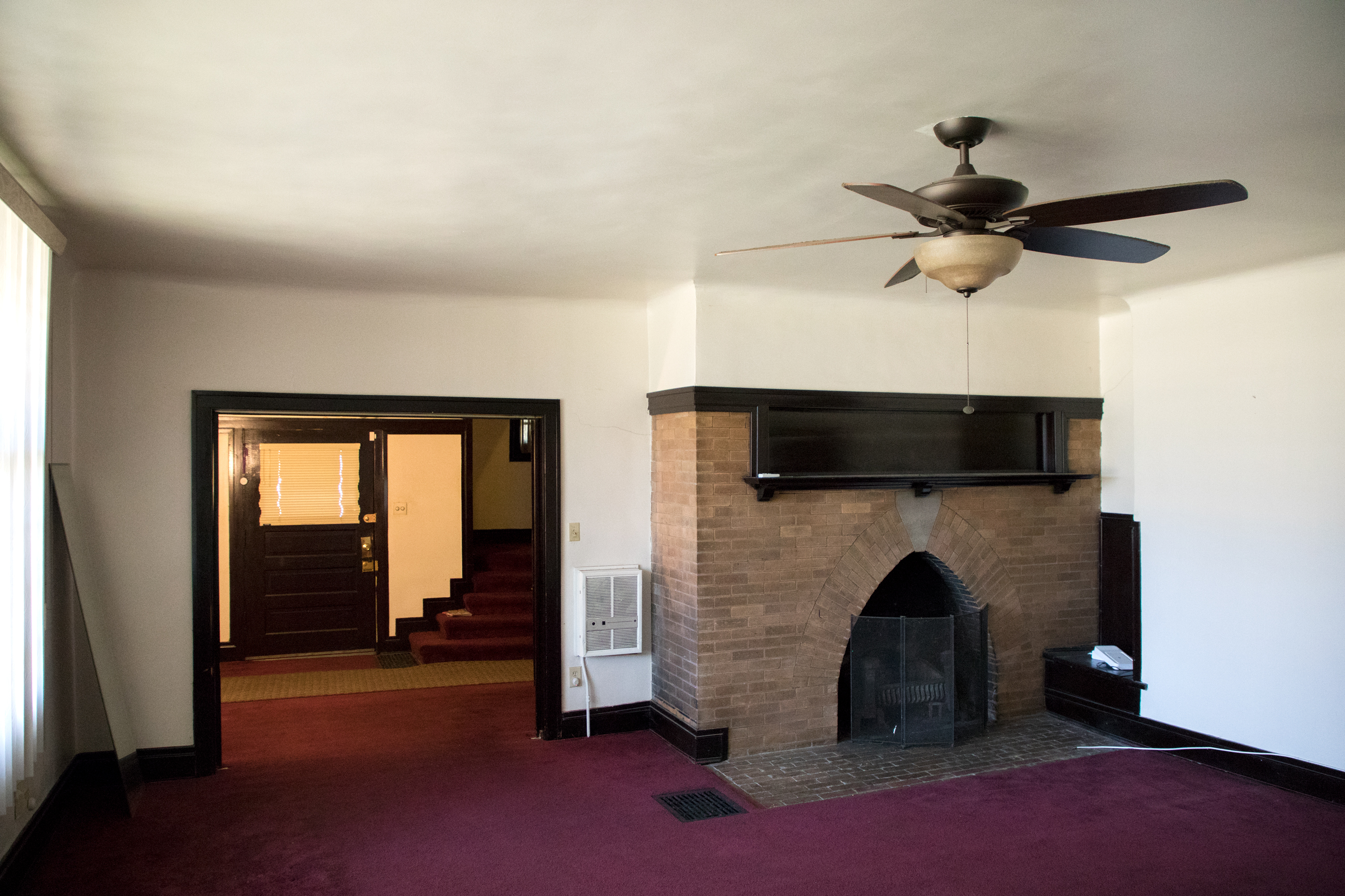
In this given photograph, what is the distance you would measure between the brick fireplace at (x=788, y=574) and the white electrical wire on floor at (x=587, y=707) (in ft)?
1.32

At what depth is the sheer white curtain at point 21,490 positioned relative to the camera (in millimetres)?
3057

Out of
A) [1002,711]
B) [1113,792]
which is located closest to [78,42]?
[1113,792]

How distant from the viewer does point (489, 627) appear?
7.77m

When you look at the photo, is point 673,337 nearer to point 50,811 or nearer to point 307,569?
point 50,811

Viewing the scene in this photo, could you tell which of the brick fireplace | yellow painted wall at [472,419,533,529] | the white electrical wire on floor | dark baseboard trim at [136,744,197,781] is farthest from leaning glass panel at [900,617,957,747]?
yellow painted wall at [472,419,533,529]

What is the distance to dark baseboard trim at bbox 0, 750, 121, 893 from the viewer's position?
3377mm

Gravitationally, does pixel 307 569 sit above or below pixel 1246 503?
below

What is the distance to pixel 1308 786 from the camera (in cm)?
434

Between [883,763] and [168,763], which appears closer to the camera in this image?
[168,763]

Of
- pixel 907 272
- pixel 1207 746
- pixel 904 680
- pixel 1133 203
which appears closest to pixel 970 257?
pixel 1133 203

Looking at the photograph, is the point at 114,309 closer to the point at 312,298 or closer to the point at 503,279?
the point at 312,298

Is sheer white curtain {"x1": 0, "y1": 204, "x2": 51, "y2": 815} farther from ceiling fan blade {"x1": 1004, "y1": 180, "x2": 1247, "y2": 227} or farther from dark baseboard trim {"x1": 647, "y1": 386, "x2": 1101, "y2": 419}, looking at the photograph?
ceiling fan blade {"x1": 1004, "y1": 180, "x2": 1247, "y2": 227}

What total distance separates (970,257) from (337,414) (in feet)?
12.2

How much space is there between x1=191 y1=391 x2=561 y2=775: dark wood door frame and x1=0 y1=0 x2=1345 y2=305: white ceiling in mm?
1033
